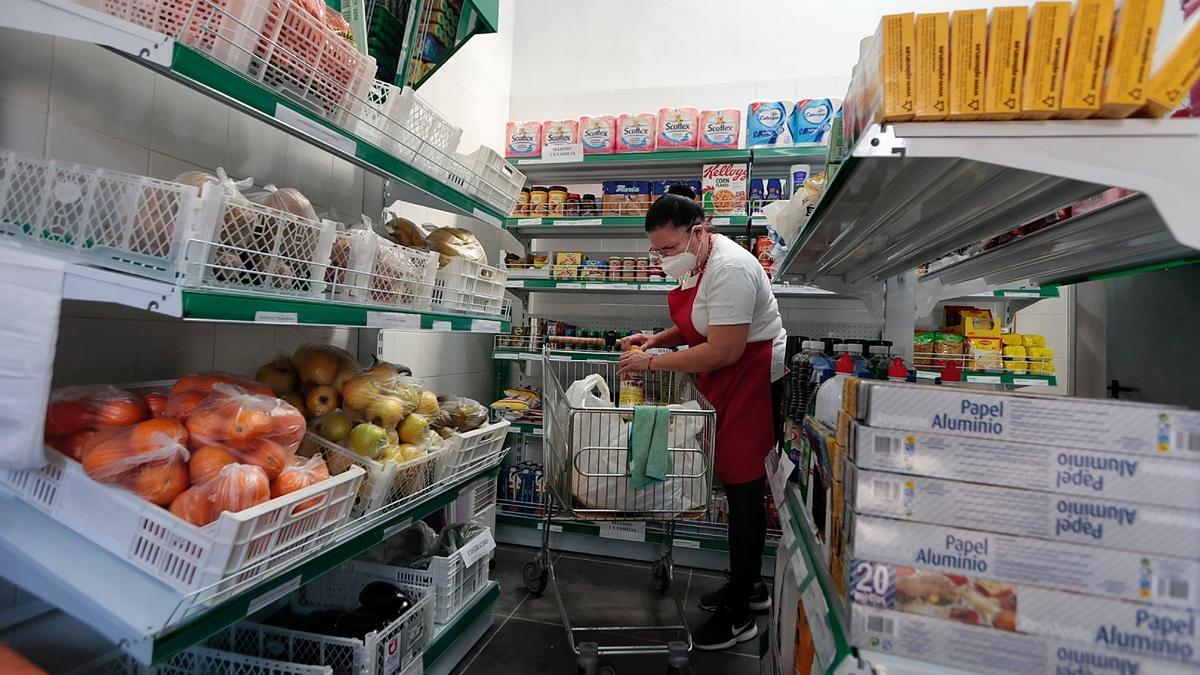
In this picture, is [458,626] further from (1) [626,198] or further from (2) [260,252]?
(1) [626,198]

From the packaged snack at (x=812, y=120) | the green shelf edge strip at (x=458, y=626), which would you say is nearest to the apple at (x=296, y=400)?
the green shelf edge strip at (x=458, y=626)

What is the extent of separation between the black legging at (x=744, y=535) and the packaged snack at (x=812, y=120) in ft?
7.13

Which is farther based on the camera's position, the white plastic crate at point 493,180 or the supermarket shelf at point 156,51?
the white plastic crate at point 493,180

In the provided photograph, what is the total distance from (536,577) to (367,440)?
4.99 feet

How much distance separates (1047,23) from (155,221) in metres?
1.59

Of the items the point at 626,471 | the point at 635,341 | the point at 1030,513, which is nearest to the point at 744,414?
the point at 626,471

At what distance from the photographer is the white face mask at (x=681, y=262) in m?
2.41

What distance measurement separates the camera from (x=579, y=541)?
3.48 metres

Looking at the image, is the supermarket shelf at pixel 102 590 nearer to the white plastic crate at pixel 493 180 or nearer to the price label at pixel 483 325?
the price label at pixel 483 325

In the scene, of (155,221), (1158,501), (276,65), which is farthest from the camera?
(276,65)

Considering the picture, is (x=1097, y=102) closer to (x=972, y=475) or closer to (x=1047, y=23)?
(x=1047, y=23)

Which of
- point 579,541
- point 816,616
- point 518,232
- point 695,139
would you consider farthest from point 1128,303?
point 518,232

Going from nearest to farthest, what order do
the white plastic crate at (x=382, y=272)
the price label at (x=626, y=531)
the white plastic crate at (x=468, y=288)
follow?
the white plastic crate at (x=382, y=272) < the white plastic crate at (x=468, y=288) < the price label at (x=626, y=531)

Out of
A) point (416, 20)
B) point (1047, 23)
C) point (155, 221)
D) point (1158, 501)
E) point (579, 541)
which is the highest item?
point (416, 20)
